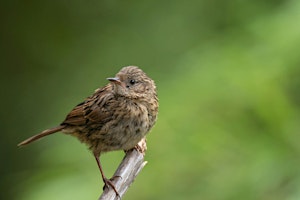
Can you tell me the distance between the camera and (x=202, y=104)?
445 centimetres

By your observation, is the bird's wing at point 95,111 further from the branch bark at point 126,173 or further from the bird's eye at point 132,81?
the branch bark at point 126,173

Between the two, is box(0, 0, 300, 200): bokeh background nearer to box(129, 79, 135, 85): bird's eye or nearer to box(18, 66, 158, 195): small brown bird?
box(18, 66, 158, 195): small brown bird

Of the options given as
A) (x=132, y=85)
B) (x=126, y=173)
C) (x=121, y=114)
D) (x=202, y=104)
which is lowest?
(x=126, y=173)

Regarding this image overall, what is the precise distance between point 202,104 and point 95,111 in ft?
2.31

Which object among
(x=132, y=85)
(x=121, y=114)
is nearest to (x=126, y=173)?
(x=121, y=114)

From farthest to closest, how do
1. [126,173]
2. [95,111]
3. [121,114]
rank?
[95,111], [121,114], [126,173]

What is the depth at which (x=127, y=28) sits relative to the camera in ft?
23.1

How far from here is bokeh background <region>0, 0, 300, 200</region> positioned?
4.13m

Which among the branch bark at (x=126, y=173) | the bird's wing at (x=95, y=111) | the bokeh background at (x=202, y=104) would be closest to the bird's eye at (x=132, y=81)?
the bird's wing at (x=95, y=111)

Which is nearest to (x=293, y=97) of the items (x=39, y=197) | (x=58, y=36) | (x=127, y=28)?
(x=39, y=197)

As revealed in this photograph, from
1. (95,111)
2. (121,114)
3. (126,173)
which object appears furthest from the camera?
(95,111)

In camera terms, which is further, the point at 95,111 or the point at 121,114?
the point at 95,111

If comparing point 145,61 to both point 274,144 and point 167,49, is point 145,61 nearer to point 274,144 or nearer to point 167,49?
point 167,49

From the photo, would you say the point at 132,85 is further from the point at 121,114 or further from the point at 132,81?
the point at 121,114
